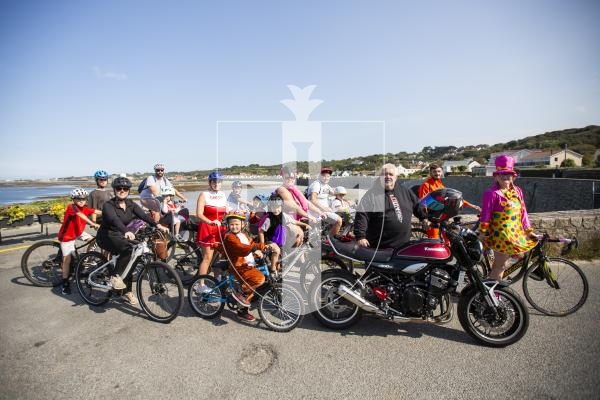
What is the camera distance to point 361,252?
147 inches

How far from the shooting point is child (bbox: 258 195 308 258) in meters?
4.60

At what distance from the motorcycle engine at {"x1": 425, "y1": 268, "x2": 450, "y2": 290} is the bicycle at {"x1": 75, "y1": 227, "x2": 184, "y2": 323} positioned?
10.7ft

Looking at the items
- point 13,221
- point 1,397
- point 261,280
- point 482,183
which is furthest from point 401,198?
point 482,183

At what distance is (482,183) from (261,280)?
36.0m

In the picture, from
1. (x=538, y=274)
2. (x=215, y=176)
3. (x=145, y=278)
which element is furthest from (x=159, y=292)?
(x=538, y=274)

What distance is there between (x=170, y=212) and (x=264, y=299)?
3.75 meters

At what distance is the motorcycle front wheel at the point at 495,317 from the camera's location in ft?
10.8

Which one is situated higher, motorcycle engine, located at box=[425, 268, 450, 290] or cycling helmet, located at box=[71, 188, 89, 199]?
cycling helmet, located at box=[71, 188, 89, 199]

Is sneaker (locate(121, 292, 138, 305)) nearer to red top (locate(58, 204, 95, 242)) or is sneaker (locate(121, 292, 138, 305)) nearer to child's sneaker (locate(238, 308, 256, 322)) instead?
red top (locate(58, 204, 95, 242))

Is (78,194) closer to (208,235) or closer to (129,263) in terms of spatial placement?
(129,263)

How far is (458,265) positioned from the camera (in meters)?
3.50

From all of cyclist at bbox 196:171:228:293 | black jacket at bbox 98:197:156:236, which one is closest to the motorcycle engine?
cyclist at bbox 196:171:228:293

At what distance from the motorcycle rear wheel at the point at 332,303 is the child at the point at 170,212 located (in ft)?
11.7

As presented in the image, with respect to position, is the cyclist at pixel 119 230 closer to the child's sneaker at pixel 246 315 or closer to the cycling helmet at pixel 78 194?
the cycling helmet at pixel 78 194
